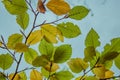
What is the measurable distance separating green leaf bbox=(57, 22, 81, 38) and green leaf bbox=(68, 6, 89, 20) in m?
0.03

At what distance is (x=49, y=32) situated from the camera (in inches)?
28.2

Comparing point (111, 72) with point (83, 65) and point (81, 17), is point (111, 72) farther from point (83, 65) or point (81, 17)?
point (81, 17)

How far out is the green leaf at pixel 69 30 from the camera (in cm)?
72

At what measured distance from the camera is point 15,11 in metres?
0.71

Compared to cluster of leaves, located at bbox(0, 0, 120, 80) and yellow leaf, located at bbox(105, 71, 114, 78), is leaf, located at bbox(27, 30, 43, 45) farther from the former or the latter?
yellow leaf, located at bbox(105, 71, 114, 78)

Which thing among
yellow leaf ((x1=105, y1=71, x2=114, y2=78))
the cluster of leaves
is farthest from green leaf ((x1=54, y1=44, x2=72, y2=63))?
yellow leaf ((x1=105, y1=71, x2=114, y2=78))

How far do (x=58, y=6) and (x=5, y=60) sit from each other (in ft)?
0.81

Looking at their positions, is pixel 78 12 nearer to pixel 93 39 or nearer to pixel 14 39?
pixel 93 39

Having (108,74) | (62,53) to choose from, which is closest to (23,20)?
(62,53)

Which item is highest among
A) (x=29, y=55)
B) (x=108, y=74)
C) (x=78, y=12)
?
(x=78, y=12)

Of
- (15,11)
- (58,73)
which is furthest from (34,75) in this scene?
(15,11)

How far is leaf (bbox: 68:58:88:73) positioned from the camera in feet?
2.40

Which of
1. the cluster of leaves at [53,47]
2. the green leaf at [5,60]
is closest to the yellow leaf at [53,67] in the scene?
the cluster of leaves at [53,47]

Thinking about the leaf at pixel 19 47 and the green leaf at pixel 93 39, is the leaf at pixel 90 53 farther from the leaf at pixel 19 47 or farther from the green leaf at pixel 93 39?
the leaf at pixel 19 47
